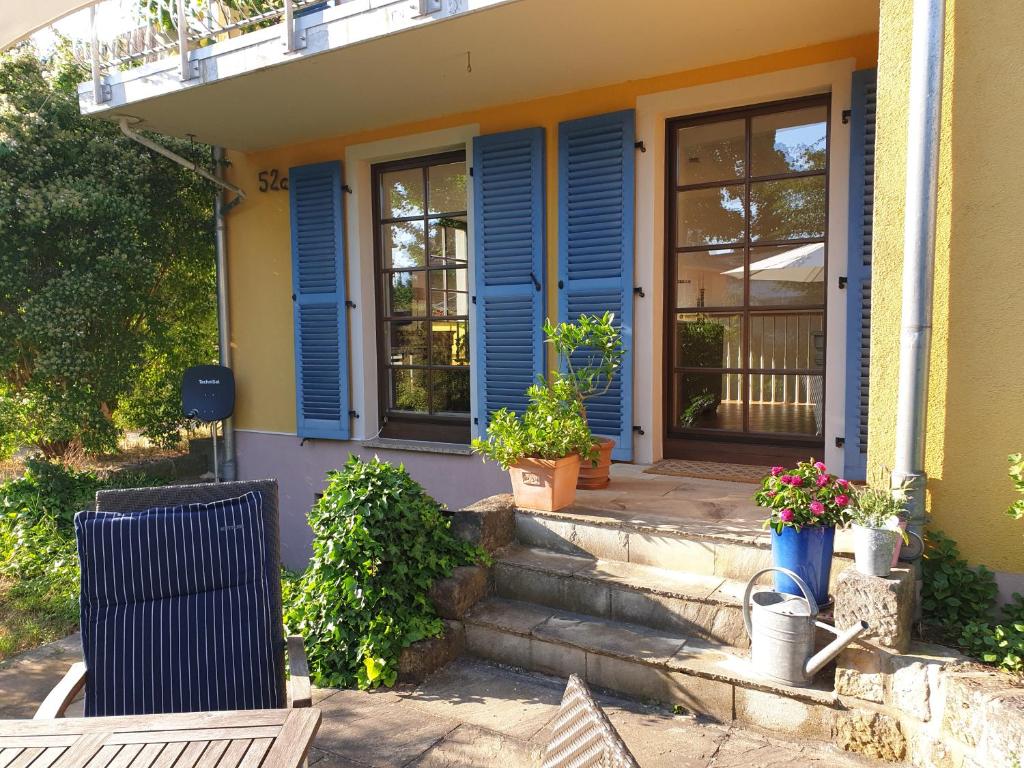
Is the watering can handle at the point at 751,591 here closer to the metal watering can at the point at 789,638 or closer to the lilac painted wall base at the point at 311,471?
the metal watering can at the point at 789,638

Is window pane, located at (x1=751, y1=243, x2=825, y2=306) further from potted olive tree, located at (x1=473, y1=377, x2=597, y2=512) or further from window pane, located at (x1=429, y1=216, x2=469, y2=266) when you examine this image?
window pane, located at (x1=429, y1=216, x2=469, y2=266)

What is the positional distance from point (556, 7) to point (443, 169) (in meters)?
2.08

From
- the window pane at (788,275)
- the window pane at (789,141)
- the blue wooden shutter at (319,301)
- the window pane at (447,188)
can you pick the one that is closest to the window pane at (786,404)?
the window pane at (788,275)

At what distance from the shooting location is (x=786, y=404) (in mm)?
4324

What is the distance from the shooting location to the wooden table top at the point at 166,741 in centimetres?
139

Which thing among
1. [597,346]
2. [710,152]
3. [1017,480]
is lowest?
[1017,480]

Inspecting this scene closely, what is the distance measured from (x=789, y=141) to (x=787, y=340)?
1.17m

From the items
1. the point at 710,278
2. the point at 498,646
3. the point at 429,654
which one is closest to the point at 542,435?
the point at 498,646

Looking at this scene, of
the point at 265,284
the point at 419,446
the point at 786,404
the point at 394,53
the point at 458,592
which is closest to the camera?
the point at 458,592

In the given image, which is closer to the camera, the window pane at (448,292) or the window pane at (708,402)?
the window pane at (708,402)

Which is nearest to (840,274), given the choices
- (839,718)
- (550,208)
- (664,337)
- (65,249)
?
(664,337)

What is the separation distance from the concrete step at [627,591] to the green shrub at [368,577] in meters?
Result: 0.26

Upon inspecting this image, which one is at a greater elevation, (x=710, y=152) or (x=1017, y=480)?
(x=710, y=152)

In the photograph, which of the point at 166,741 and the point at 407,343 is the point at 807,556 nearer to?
the point at 166,741
